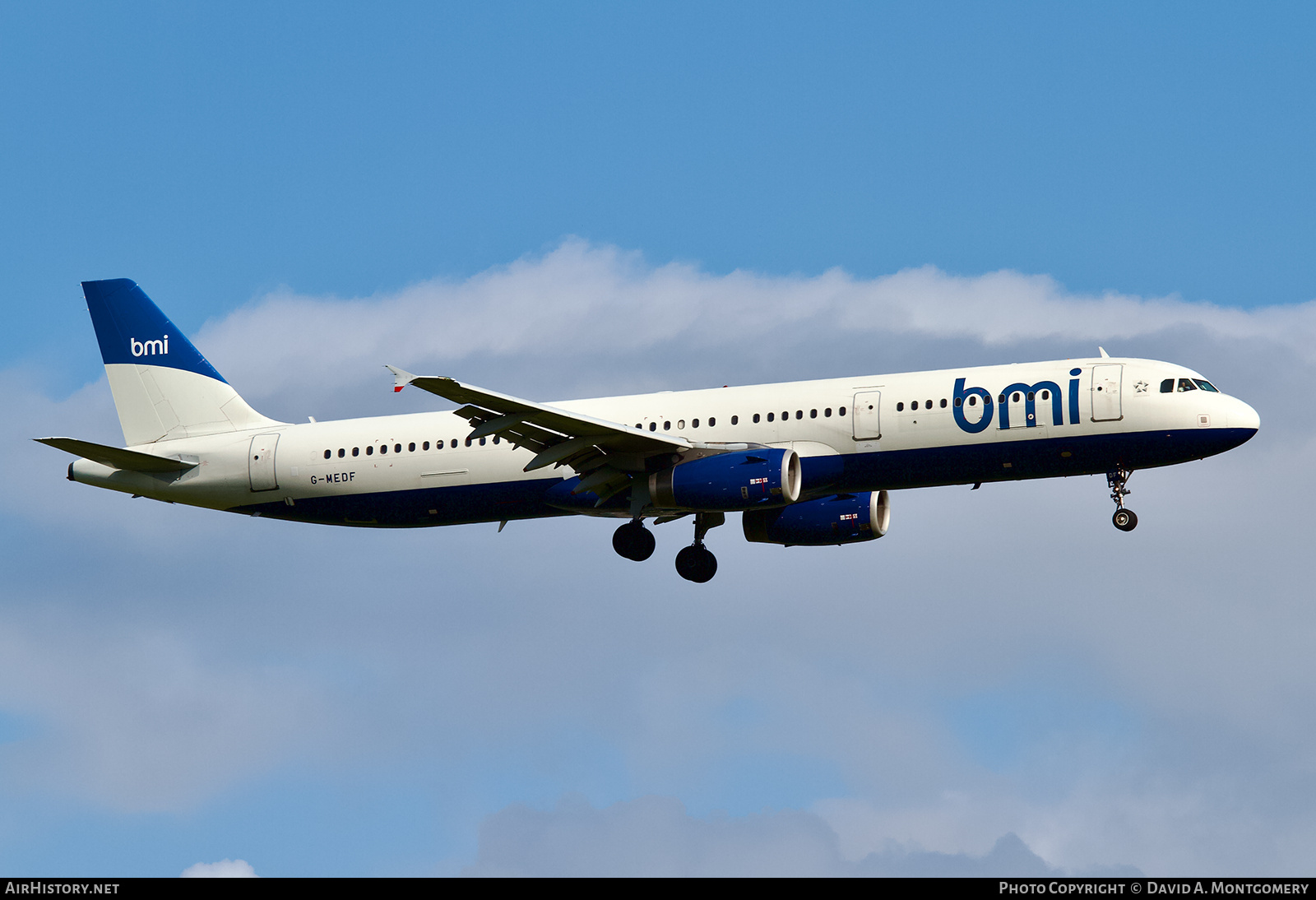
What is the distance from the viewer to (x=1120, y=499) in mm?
45531

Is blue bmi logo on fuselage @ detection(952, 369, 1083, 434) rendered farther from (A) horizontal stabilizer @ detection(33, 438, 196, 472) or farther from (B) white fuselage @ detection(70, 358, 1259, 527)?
(A) horizontal stabilizer @ detection(33, 438, 196, 472)

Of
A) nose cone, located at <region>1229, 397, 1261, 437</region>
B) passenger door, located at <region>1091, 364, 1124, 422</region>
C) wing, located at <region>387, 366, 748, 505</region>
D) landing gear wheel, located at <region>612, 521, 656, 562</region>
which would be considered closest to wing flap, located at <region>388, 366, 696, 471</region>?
wing, located at <region>387, 366, 748, 505</region>

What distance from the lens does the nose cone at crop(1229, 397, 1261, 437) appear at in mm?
44219

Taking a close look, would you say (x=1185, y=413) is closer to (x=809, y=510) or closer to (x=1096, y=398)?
(x=1096, y=398)

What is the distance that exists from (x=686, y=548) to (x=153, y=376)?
694 inches

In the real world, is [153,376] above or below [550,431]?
above

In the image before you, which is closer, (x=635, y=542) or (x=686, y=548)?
(x=635, y=542)

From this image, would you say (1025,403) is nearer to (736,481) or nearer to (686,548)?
(736,481)

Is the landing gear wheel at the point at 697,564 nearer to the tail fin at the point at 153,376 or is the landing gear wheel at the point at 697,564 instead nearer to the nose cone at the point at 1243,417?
the tail fin at the point at 153,376

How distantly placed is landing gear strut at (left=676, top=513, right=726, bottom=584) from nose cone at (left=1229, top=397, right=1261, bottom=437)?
15.4 m

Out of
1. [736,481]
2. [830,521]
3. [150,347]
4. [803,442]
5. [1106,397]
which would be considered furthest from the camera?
[150,347]

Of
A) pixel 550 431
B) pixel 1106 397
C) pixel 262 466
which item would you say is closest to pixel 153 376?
pixel 262 466
